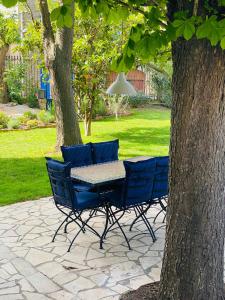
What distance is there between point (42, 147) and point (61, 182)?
23.1 ft

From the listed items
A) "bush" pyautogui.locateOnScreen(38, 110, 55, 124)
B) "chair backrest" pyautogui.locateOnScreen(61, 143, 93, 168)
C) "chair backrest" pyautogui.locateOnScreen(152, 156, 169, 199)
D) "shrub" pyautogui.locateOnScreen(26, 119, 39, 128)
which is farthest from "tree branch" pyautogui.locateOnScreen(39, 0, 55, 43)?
"bush" pyautogui.locateOnScreen(38, 110, 55, 124)

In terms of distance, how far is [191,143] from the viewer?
3.14 metres

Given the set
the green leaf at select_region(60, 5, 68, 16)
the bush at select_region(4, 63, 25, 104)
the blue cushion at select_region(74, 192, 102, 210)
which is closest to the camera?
the green leaf at select_region(60, 5, 68, 16)

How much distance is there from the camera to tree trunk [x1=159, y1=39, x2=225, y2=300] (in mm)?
3035

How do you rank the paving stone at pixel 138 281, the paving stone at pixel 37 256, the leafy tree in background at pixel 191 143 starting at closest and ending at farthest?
1. the leafy tree in background at pixel 191 143
2. the paving stone at pixel 138 281
3. the paving stone at pixel 37 256

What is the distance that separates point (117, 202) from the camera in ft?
17.7

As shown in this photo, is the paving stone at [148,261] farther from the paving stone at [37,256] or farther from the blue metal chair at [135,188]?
the paving stone at [37,256]

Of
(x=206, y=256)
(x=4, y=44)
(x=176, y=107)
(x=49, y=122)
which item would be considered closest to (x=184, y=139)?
(x=176, y=107)

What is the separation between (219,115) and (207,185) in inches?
20.5

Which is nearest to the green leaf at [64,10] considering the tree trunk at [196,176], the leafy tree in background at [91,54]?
the tree trunk at [196,176]

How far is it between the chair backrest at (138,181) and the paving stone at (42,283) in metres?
1.36

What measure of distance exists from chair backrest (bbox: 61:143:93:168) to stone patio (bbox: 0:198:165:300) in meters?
0.86

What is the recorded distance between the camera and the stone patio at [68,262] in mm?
4250

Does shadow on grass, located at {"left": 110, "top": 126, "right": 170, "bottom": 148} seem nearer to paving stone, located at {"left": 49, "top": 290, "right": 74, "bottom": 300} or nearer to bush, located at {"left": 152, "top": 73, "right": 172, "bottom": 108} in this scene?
bush, located at {"left": 152, "top": 73, "right": 172, "bottom": 108}
